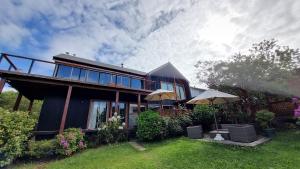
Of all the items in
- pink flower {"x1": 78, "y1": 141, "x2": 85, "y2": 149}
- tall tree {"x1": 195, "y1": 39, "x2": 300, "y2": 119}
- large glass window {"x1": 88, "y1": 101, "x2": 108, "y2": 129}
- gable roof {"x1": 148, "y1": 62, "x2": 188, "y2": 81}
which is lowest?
pink flower {"x1": 78, "y1": 141, "x2": 85, "y2": 149}

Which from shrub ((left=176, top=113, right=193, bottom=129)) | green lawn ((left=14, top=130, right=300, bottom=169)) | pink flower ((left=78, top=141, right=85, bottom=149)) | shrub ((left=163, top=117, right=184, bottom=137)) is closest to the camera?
green lawn ((left=14, top=130, right=300, bottom=169))

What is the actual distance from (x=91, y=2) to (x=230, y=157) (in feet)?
30.6

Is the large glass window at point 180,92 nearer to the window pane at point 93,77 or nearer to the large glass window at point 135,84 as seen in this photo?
Answer: the large glass window at point 135,84

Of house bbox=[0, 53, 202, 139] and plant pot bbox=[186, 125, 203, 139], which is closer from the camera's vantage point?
house bbox=[0, 53, 202, 139]

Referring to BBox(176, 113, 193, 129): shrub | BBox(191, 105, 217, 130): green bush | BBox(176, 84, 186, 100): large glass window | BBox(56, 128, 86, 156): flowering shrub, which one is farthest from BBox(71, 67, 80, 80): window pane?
BBox(176, 84, 186, 100): large glass window

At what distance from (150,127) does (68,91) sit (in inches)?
198

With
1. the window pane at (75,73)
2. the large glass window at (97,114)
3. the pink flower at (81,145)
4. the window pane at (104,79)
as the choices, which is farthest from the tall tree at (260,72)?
the window pane at (75,73)

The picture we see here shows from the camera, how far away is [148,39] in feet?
37.2

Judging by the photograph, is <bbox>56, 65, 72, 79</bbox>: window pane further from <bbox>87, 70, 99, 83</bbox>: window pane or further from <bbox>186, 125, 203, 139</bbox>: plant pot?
<bbox>186, 125, 203, 139</bbox>: plant pot

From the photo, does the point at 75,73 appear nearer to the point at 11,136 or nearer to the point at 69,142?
the point at 69,142

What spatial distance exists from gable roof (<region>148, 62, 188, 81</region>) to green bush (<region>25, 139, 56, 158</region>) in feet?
35.3

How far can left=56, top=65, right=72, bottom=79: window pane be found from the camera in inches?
427

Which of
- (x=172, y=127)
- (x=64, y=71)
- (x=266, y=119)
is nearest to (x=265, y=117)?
(x=266, y=119)

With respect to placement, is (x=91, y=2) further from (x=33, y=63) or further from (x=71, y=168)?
(x=71, y=168)
